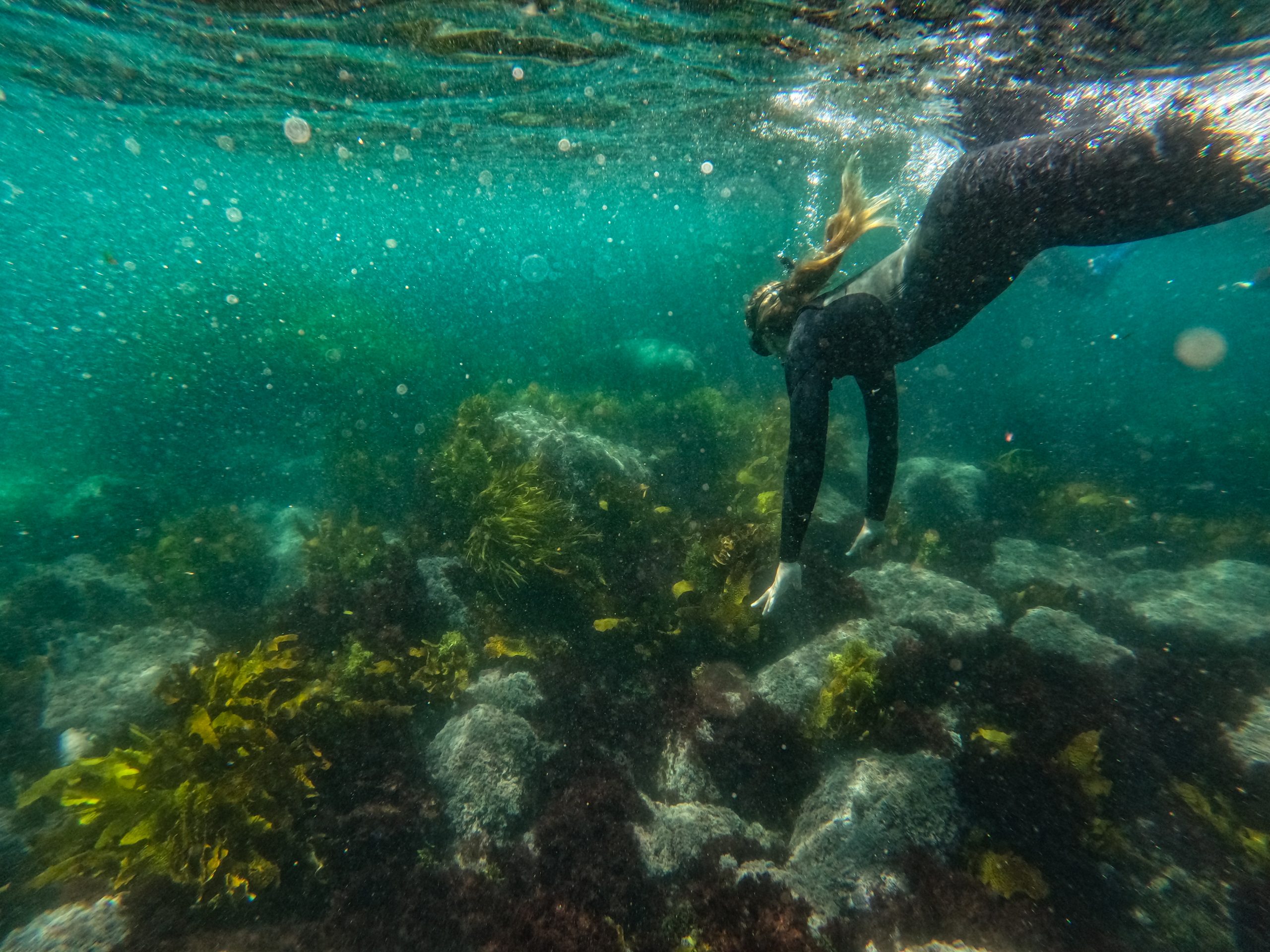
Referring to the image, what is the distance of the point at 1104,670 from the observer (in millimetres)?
5195

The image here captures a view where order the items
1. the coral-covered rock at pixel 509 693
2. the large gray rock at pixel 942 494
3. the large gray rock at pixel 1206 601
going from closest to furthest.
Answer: the coral-covered rock at pixel 509 693
the large gray rock at pixel 1206 601
the large gray rock at pixel 942 494

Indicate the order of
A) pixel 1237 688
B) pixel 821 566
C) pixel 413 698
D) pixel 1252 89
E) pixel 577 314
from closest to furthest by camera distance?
1. pixel 413 698
2. pixel 1237 688
3. pixel 1252 89
4. pixel 821 566
5. pixel 577 314

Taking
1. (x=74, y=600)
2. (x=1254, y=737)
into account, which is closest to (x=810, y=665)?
(x=1254, y=737)

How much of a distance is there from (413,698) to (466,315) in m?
21.6

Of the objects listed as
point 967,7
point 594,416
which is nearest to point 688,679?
point 594,416

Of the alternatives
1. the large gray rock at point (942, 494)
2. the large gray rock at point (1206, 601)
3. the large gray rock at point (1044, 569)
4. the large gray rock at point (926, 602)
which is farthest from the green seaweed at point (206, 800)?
the large gray rock at point (942, 494)

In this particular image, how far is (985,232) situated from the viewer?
315cm

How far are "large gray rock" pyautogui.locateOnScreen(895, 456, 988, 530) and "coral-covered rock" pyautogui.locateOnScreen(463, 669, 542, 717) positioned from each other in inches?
310

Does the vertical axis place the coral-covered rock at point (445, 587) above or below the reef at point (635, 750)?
above

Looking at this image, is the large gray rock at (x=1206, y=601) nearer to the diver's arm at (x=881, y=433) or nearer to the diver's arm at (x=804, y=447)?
the diver's arm at (x=881, y=433)

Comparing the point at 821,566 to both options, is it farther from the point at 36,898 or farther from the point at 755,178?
the point at 755,178

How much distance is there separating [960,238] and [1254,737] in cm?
549

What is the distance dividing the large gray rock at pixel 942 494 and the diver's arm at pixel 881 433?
642 centimetres

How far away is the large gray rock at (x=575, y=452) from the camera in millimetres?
7848
